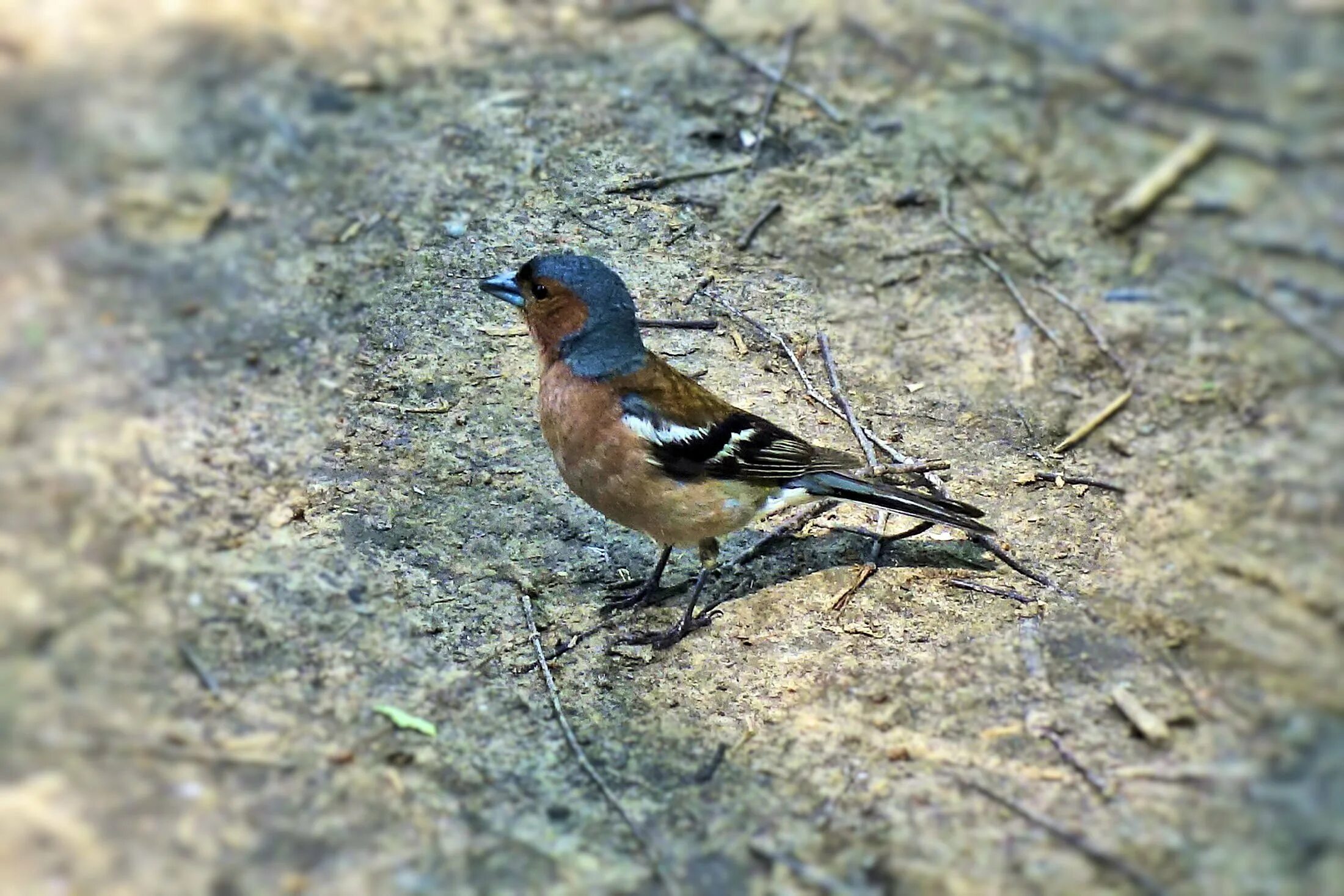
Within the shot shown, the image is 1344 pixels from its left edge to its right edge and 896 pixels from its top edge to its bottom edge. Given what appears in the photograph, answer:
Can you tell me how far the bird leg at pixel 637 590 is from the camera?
194 inches

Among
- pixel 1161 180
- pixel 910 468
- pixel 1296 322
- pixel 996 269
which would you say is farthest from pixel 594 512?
pixel 1161 180

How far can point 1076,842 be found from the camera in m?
3.48

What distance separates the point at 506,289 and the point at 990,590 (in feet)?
8.27

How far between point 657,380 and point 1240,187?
2670 millimetres

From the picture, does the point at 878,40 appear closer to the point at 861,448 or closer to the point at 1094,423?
the point at 1094,423

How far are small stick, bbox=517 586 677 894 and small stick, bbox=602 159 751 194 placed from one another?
93.7 inches

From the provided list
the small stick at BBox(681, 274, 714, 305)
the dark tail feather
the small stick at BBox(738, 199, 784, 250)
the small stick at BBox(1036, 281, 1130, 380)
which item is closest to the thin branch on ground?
the small stick at BBox(1036, 281, 1130, 380)

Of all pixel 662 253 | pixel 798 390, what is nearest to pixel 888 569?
→ pixel 798 390

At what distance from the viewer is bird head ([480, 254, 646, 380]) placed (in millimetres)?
5066

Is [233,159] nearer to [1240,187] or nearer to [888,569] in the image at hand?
[888,569]

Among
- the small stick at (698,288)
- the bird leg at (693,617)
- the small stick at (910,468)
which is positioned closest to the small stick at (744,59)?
the small stick at (698,288)

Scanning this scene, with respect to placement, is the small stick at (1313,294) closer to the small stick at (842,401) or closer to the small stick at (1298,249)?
the small stick at (1298,249)

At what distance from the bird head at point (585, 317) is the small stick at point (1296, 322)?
2476 millimetres

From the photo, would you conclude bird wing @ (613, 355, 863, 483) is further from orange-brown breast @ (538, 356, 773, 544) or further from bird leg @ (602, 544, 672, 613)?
bird leg @ (602, 544, 672, 613)
